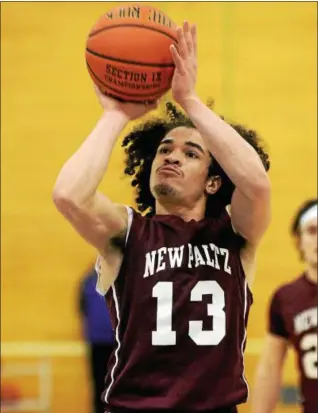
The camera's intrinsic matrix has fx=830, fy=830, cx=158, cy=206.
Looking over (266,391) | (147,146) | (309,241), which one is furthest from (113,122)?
(266,391)

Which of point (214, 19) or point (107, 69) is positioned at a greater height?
point (214, 19)

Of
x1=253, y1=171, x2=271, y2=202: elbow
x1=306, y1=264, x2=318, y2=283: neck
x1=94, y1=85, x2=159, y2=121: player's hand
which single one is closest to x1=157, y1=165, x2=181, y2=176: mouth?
x1=94, y1=85, x2=159, y2=121: player's hand

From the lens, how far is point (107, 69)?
9.24 ft

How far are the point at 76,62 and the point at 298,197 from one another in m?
2.34

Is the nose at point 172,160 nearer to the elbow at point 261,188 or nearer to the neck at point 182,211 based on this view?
the neck at point 182,211

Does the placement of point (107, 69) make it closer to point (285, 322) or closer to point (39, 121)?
point (285, 322)

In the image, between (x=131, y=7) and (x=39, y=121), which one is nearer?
(x=131, y=7)

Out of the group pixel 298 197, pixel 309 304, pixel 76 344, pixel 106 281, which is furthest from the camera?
pixel 298 197

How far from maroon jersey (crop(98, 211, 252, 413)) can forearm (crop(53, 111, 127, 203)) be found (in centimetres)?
27

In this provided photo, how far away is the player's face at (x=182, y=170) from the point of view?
9.43 feet

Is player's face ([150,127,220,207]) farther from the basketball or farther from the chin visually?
the basketball

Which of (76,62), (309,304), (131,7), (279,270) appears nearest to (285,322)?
(309,304)

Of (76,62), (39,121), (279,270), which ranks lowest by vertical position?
(279,270)

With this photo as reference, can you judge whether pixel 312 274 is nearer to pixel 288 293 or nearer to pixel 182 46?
pixel 288 293
